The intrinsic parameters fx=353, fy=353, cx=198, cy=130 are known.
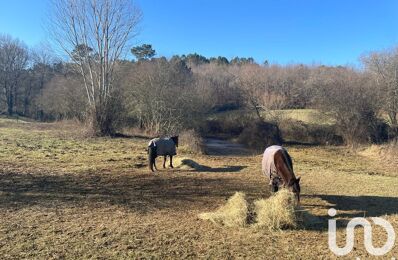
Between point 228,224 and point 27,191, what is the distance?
16.1ft

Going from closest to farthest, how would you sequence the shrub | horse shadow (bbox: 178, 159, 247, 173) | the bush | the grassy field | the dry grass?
the grassy field → horse shadow (bbox: 178, 159, 247, 173) → the dry grass → the bush → the shrub

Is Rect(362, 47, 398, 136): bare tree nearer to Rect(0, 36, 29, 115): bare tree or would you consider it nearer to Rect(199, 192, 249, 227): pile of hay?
Rect(199, 192, 249, 227): pile of hay

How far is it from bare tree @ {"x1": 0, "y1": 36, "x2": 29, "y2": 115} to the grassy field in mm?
44233

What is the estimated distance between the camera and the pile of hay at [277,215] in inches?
233

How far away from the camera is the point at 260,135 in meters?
25.2

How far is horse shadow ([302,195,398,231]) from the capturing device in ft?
20.6

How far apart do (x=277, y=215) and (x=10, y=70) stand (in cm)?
5524

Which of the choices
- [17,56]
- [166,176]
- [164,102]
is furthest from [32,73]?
[166,176]

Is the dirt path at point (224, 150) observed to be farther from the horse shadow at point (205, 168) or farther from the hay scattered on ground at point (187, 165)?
the hay scattered on ground at point (187, 165)

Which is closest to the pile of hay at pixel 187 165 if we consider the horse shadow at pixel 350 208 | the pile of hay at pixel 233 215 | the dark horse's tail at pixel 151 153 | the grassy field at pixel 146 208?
the grassy field at pixel 146 208

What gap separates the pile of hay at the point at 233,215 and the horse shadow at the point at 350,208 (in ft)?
3.43

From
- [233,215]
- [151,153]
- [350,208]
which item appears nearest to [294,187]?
[350,208]

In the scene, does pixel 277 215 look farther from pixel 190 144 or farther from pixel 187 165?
pixel 190 144

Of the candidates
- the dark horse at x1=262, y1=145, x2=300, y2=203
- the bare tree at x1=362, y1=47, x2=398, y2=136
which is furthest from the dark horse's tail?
the bare tree at x1=362, y1=47, x2=398, y2=136
